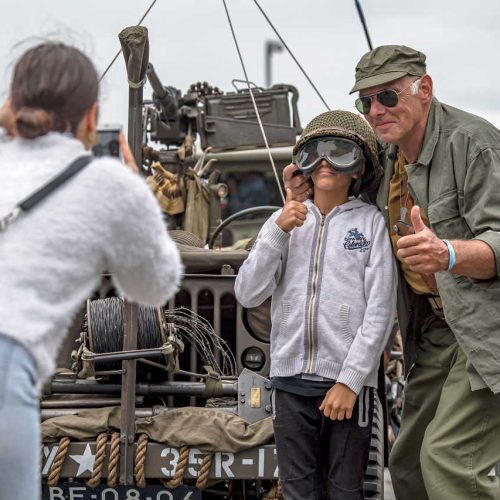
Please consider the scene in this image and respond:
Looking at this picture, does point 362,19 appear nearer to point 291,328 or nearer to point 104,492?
point 291,328

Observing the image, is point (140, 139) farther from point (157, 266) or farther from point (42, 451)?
point (157, 266)

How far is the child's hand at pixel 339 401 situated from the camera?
4.13 metres

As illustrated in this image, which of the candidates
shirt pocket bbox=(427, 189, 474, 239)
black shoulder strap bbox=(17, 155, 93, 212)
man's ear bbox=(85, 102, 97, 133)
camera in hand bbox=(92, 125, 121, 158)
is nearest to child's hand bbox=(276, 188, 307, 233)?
shirt pocket bbox=(427, 189, 474, 239)

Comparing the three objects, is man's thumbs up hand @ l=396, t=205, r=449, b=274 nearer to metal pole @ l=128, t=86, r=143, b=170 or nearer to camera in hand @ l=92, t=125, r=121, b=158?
camera in hand @ l=92, t=125, r=121, b=158

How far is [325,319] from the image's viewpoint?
13.9 feet

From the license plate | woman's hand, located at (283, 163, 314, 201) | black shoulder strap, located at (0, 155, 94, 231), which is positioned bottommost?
the license plate

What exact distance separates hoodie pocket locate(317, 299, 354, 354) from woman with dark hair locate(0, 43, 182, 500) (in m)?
1.38

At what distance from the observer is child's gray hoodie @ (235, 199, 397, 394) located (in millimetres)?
4219

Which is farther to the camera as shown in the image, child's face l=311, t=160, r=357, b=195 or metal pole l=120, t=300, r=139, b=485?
metal pole l=120, t=300, r=139, b=485

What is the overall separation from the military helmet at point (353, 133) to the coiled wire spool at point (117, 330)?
0.93 m

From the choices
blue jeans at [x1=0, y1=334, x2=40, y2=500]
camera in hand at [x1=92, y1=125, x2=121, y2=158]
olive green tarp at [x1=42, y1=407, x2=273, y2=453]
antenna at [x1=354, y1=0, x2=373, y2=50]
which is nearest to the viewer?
blue jeans at [x1=0, y1=334, x2=40, y2=500]

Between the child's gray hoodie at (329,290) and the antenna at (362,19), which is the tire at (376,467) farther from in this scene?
the antenna at (362,19)

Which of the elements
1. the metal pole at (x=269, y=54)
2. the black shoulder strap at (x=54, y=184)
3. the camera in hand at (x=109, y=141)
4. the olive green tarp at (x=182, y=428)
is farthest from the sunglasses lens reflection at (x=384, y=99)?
the metal pole at (x=269, y=54)

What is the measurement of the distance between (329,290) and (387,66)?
34.0 inches
